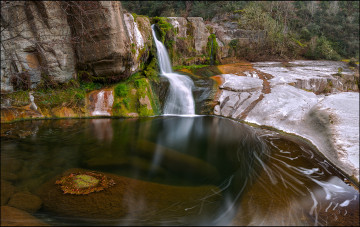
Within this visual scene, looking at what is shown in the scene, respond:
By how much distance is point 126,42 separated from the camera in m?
9.58

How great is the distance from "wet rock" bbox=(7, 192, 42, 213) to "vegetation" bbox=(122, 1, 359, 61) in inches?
645

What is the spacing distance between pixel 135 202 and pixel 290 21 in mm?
26481

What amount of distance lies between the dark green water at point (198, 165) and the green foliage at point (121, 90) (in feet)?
5.03

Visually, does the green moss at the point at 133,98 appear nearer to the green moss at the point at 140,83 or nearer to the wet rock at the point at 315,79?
the green moss at the point at 140,83

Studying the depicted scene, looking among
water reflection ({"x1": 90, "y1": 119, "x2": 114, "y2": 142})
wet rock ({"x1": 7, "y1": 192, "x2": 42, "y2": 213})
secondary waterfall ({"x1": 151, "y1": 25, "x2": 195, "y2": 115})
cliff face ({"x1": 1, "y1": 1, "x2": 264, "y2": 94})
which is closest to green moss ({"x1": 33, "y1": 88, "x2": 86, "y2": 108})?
cliff face ({"x1": 1, "y1": 1, "x2": 264, "y2": 94})

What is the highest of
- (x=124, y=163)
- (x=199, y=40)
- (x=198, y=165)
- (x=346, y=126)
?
(x=199, y=40)

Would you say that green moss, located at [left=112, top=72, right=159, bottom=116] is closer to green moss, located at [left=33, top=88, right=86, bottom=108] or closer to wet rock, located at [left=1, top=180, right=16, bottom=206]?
green moss, located at [left=33, top=88, right=86, bottom=108]

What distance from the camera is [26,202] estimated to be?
11.7 feet

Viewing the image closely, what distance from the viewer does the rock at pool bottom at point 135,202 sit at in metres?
3.50

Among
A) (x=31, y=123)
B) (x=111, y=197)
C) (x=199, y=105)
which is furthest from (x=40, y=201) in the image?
(x=199, y=105)

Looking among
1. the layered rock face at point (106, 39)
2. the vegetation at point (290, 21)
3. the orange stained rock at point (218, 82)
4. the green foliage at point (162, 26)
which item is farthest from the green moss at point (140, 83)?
the vegetation at point (290, 21)

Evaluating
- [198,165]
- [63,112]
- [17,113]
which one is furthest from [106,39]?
[198,165]

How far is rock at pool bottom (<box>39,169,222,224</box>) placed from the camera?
3.50 m

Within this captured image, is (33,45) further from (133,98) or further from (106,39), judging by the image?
(133,98)
